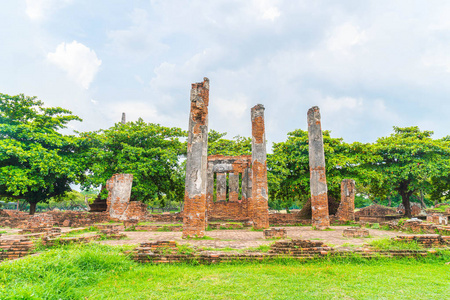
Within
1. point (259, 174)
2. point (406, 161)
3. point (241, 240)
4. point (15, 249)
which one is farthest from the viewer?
point (406, 161)

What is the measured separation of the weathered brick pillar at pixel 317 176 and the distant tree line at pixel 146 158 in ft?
17.2

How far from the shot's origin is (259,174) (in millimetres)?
12883

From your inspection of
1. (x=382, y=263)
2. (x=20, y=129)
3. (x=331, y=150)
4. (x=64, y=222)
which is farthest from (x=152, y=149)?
(x=382, y=263)

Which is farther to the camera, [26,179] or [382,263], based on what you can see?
[26,179]

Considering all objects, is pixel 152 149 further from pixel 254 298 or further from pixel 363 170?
pixel 254 298

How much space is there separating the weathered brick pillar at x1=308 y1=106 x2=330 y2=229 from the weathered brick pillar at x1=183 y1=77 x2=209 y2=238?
6142 millimetres

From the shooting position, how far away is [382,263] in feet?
19.5

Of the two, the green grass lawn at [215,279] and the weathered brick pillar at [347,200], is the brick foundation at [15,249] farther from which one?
the weathered brick pillar at [347,200]

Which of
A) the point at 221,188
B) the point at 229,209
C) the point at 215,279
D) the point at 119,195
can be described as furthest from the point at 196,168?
the point at 221,188

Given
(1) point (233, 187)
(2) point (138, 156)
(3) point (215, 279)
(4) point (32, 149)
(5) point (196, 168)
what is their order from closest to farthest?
1. (3) point (215, 279)
2. (5) point (196, 168)
3. (4) point (32, 149)
4. (2) point (138, 156)
5. (1) point (233, 187)

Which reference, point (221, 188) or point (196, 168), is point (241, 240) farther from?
point (221, 188)

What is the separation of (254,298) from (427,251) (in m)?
5.16

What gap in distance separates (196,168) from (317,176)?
6.77 m

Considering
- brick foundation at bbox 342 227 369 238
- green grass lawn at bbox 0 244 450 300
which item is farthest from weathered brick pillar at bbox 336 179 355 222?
green grass lawn at bbox 0 244 450 300
